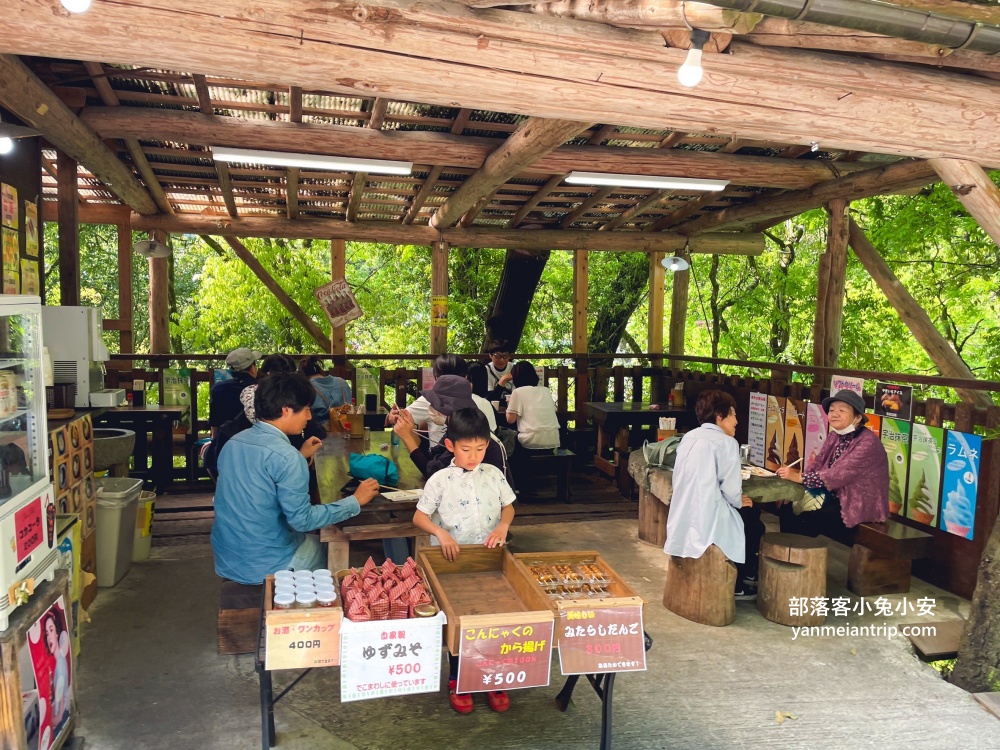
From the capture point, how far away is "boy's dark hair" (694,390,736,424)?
194 inches

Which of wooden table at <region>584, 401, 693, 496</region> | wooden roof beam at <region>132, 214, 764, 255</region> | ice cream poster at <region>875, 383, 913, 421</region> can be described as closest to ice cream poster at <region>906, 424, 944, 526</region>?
ice cream poster at <region>875, 383, 913, 421</region>

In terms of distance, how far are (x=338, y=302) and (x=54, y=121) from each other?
4.73 meters

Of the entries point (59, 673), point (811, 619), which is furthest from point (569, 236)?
point (59, 673)

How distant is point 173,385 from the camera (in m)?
8.99

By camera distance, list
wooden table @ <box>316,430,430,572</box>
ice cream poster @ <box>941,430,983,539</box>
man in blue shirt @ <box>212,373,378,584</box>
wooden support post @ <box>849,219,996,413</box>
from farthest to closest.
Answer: wooden support post @ <box>849,219,996,413</box>, ice cream poster @ <box>941,430,983,539</box>, wooden table @ <box>316,430,430,572</box>, man in blue shirt @ <box>212,373,378,584</box>

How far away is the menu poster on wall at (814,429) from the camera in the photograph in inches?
285

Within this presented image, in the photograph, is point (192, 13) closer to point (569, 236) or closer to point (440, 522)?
point (440, 522)

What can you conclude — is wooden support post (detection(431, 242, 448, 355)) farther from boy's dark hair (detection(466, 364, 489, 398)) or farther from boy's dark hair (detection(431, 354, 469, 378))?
boy's dark hair (detection(431, 354, 469, 378))

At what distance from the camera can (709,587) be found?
4930 millimetres

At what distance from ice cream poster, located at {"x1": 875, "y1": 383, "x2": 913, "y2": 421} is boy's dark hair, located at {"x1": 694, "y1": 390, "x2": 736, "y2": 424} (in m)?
2.17

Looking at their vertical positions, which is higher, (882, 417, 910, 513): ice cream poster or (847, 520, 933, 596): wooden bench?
(882, 417, 910, 513): ice cream poster

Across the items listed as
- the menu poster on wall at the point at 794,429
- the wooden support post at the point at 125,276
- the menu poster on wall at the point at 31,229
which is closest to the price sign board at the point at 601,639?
the menu poster on wall at the point at 31,229

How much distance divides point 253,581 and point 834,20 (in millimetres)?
4028

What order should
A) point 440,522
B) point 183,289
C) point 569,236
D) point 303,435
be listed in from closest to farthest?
1. point 440,522
2. point 303,435
3. point 569,236
4. point 183,289
